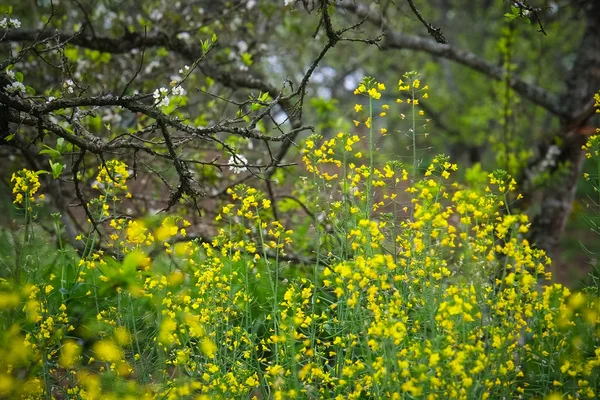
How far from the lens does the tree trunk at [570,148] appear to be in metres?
7.31

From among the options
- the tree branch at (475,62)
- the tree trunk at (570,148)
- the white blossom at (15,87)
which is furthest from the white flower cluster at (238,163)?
the tree trunk at (570,148)

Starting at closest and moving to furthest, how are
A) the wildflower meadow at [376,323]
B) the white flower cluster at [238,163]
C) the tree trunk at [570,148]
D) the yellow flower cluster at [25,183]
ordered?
the wildflower meadow at [376,323]
the yellow flower cluster at [25,183]
the white flower cluster at [238,163]
the tree trunk at [570,148]

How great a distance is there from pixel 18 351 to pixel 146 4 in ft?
20.2

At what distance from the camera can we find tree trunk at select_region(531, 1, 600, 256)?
7.31 m

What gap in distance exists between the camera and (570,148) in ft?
24.2

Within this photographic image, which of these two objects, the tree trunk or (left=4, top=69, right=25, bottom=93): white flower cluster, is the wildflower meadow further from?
the tree trunk

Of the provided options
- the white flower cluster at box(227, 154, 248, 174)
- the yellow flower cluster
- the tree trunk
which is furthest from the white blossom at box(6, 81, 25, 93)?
the tree trunk

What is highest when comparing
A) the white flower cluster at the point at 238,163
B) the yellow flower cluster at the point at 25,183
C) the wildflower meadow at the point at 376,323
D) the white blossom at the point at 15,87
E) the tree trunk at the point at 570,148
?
the tree trunk at the point at 570,148

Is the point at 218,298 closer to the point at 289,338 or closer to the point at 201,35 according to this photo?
the point at 289,338

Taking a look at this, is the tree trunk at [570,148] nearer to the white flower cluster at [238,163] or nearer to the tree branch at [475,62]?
the tree branch at [475,62]

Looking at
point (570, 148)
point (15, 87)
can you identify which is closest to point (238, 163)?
point (15, 87)

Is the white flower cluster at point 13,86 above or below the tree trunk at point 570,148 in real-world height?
below

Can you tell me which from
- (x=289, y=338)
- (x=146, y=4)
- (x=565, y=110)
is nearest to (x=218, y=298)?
(x=289, y=338)

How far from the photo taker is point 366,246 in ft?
11.4
